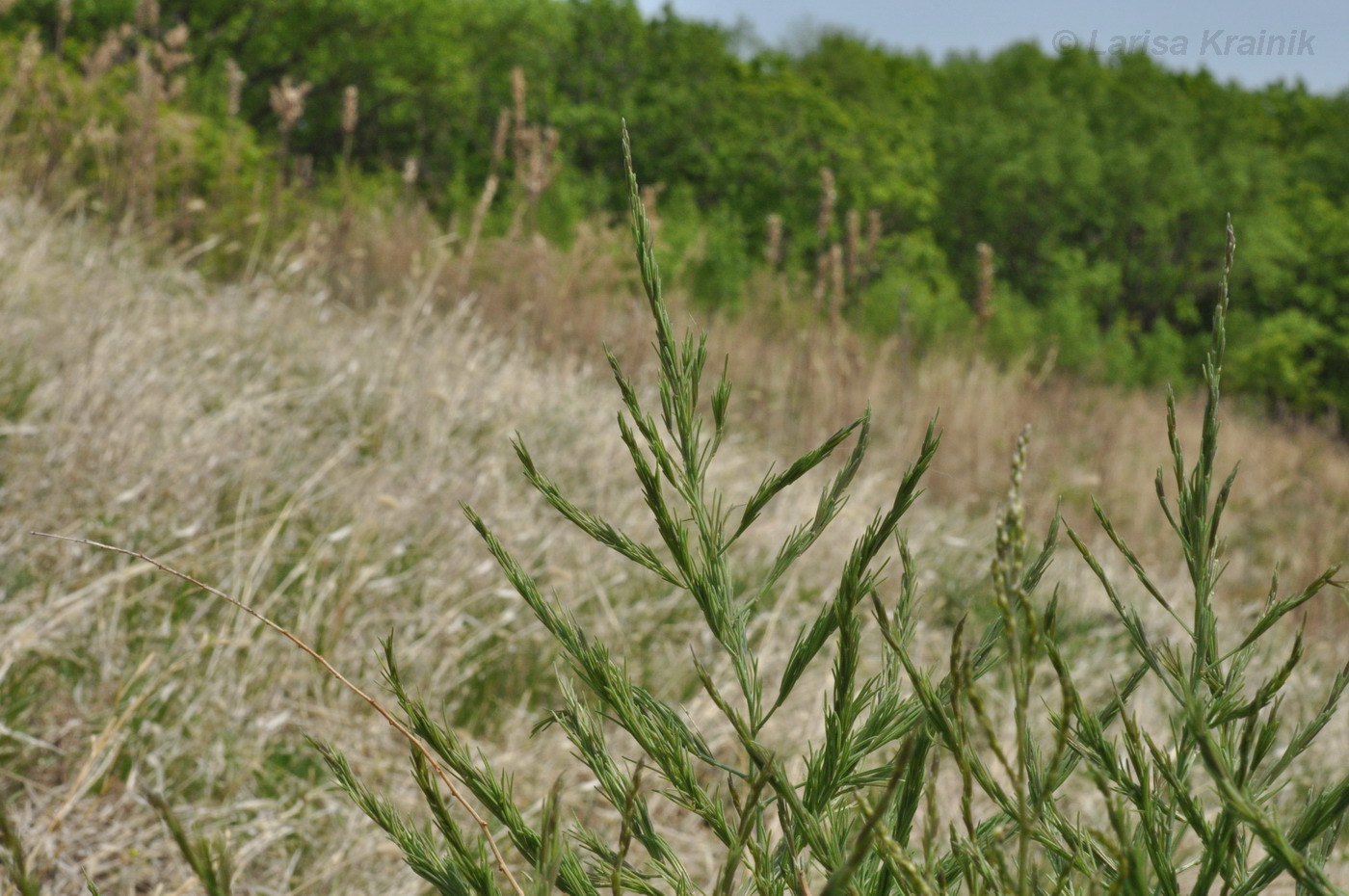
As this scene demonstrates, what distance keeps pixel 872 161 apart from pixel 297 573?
14.4m

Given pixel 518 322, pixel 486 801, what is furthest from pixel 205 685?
pixel 518 322

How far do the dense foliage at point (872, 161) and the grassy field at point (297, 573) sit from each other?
330 centimetres

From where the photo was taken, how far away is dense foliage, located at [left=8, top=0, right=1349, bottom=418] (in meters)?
13.1

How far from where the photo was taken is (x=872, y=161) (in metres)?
15.5

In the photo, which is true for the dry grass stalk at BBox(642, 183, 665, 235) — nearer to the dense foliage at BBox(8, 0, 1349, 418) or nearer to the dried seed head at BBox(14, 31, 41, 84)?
the dense foliage at BBox(8, 0, 1349, 418)

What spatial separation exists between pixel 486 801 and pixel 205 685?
5.42ft

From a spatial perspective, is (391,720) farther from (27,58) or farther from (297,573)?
(27,58)

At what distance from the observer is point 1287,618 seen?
6.59 meters

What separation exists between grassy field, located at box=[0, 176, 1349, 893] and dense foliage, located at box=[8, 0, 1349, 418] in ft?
10.8

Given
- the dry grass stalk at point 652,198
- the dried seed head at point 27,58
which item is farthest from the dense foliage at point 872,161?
the dried seed head at point 27,58

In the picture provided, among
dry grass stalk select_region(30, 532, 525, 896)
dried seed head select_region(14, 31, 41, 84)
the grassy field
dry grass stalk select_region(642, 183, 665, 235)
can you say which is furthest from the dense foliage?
dry grass stalk select_region(30, 532, 525, 896)

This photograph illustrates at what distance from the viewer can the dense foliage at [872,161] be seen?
518 inches

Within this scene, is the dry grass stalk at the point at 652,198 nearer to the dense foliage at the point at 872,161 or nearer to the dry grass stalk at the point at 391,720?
the dense foliage at the point at 872,161

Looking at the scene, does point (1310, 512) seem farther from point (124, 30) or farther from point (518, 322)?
point (124, 30)
